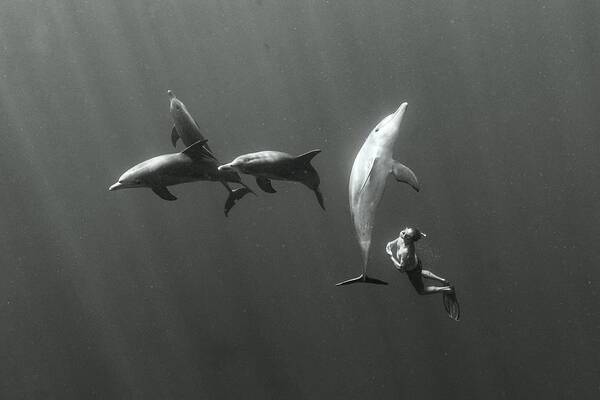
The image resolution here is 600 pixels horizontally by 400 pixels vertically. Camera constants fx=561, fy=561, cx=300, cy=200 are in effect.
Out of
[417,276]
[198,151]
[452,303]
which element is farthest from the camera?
[452,303]

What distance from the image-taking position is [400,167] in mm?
3264

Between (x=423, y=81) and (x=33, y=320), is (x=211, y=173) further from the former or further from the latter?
(x=33, y=320)

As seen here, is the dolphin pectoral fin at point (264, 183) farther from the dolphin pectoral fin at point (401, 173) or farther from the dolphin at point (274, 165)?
the dolphin pectoral fin at point (401, 173)

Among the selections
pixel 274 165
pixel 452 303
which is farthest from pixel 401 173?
pixel 452 303

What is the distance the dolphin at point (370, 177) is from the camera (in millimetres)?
3021

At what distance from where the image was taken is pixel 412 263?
356cm

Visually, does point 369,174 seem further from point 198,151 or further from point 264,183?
point 198,151

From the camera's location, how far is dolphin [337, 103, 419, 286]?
9.91ft

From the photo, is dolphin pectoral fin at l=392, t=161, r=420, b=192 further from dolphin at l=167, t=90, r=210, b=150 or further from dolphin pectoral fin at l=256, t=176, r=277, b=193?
dolphin at l=167, t=90, r=210, b=150

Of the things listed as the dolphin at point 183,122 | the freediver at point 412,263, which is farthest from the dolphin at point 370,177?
the dolphin at point 183,122

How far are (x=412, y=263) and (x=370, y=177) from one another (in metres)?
0.80

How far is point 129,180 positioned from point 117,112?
35.5ft

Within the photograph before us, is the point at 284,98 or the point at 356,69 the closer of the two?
the point at 356,69

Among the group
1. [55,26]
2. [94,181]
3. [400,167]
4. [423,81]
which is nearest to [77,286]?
[94,181]
